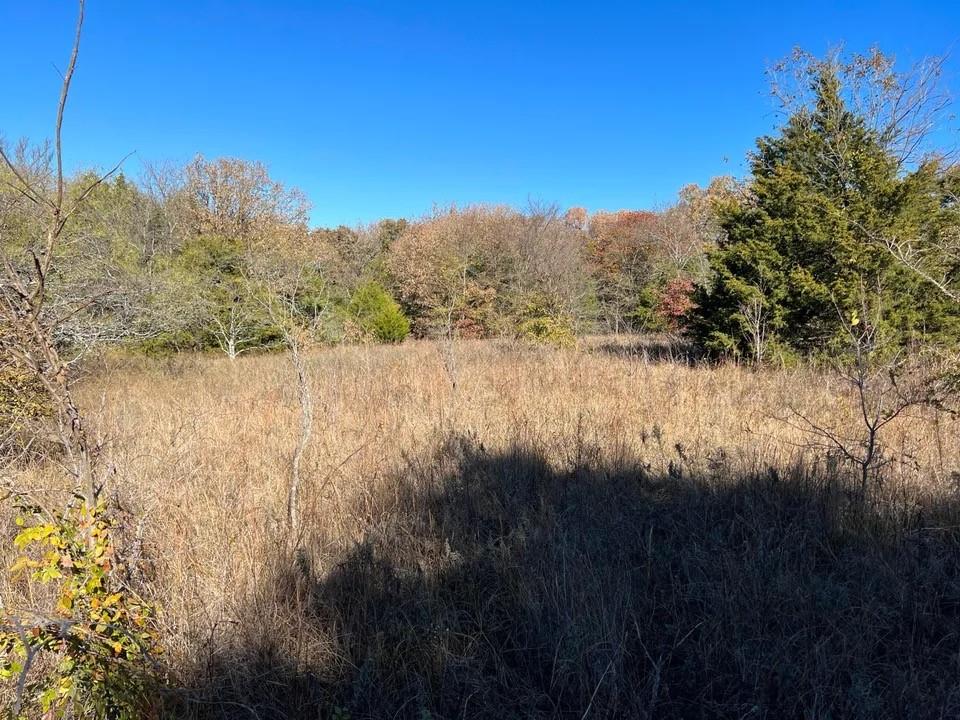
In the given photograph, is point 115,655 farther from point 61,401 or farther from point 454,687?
point 454,687

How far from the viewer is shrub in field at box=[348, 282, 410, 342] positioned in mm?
16641

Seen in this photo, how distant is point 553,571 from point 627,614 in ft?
1.20

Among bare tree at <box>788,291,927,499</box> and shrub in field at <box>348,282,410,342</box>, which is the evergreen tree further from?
shrub in field at <box>348,282,410,342</box>

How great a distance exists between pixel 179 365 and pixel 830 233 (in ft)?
38.4

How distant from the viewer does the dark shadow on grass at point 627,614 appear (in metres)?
1.83

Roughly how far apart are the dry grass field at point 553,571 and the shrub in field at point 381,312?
12174 millimetres

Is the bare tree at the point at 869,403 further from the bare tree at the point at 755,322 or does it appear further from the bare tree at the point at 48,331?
the bare tree at the point at 48,331

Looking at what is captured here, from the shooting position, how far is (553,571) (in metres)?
2.41

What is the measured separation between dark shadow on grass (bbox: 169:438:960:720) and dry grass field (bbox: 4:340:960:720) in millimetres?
10

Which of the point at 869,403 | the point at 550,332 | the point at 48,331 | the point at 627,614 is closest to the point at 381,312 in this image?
the point at 550,332

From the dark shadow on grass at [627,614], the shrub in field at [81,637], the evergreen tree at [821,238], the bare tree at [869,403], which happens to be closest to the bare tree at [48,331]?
the shrub in field at [81,637]

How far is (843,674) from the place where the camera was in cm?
190

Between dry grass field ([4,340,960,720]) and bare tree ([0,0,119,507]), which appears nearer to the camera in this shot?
bare tree ([0,0,119,507])

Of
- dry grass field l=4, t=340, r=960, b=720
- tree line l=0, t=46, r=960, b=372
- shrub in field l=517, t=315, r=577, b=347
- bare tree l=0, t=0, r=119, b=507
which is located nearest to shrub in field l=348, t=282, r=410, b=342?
tree line l=0, t=46, r=960, b=372
